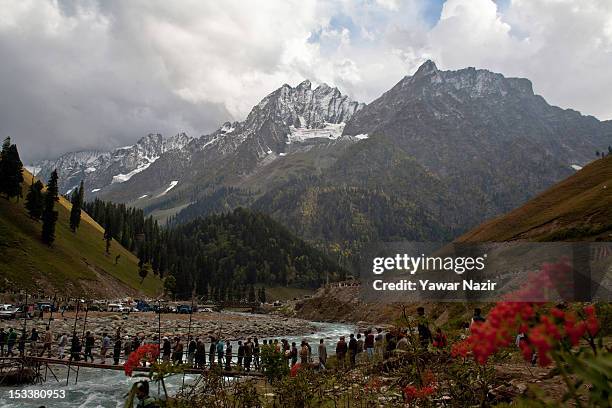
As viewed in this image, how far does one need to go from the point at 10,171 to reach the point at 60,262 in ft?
84.7

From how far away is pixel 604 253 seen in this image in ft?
120

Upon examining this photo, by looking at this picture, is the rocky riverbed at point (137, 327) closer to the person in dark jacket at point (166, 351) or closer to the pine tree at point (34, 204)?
the person in dark jacket at point (166, 351)

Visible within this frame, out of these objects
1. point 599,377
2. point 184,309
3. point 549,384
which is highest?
point 599,377

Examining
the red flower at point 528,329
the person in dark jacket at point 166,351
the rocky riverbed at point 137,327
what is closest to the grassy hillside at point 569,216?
the rocky riverbed at point 137,327

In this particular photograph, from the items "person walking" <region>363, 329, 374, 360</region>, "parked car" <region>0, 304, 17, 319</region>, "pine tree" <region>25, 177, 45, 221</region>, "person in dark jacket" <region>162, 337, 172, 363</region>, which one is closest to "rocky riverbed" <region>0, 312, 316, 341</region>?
"parked car" <region>0, 304, 17, 319</region>

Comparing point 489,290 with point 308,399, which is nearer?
point 308,399

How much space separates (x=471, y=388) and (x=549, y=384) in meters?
6.40

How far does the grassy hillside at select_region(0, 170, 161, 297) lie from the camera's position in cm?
8131

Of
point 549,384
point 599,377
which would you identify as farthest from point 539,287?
point 549,384

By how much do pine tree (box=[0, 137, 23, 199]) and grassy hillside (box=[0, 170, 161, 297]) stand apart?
103 inches

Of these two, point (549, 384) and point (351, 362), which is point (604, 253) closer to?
point (351, 362)

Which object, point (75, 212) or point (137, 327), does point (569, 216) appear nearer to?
point (137, 327)

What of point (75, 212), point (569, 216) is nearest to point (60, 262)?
point (75, 212)

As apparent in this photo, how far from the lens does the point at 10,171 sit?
100 meters
